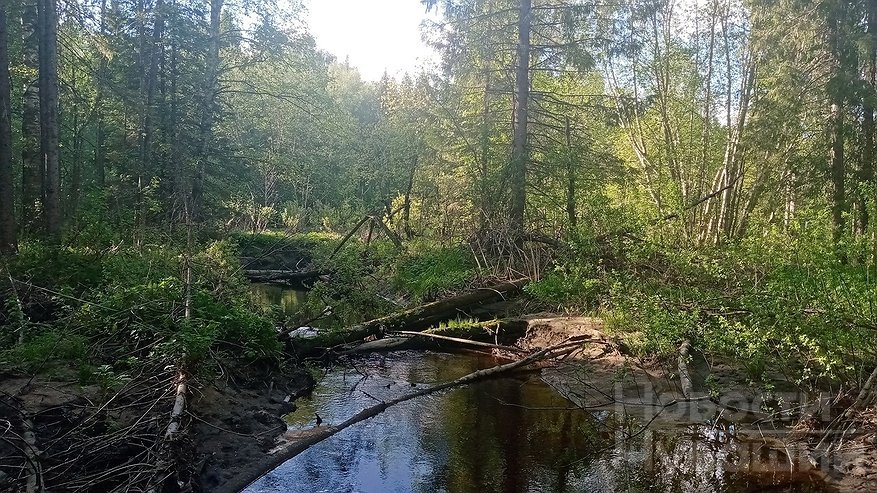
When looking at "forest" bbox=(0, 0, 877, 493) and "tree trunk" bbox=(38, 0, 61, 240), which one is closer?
"forest" bbox=(0, 0, 877, 493)

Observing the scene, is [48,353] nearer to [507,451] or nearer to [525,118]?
[507,451]

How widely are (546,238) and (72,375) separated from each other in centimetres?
962

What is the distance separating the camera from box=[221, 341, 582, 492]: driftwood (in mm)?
5414

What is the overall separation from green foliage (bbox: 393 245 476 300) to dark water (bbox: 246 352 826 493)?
14.9 ft

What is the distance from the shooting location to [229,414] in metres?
6.49

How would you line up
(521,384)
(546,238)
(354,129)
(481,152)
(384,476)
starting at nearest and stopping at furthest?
(384,476) → (521,384) → (546,238) → (481,152) → (354,129)

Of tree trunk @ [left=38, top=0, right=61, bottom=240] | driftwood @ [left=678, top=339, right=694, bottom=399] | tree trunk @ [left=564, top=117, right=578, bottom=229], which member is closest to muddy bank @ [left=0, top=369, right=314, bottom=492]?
driftwood @ [left=678, top=339, right=694, bottom=399]

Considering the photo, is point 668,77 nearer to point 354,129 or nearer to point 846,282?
point 846,282

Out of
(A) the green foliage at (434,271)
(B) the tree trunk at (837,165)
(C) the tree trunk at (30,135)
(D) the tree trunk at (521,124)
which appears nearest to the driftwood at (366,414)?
(A) the green foliage at (434,271)

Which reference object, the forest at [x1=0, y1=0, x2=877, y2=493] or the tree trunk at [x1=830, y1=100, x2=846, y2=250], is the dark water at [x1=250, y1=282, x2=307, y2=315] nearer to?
the forest at [x1=0, y1=0, x2=877, y2=493]

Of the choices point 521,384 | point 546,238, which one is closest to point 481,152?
point 546,238

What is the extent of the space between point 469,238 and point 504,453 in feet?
28.2

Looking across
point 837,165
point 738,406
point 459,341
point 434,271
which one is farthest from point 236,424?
point 837,165

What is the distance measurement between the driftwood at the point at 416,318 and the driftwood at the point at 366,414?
6.94 ft
